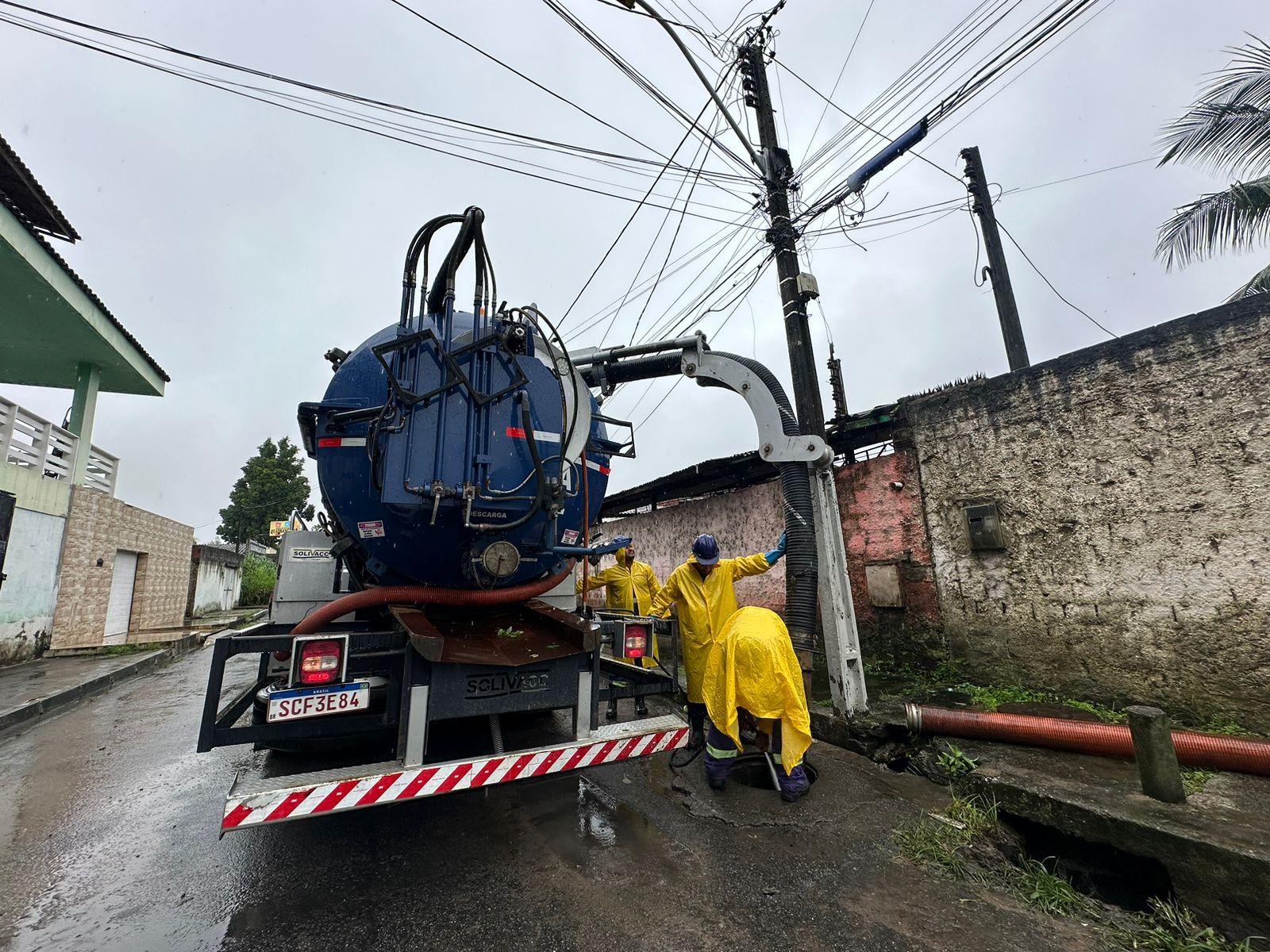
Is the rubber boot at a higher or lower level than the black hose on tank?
Result: lower

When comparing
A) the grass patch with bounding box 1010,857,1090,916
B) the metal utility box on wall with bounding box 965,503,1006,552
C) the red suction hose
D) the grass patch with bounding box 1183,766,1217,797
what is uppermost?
the metal utility box on wall with bounding box 965,503,1006,552

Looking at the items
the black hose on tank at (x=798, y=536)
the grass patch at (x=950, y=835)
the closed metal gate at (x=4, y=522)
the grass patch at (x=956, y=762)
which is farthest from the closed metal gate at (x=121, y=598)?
the grass patch at (x=956, y=762)

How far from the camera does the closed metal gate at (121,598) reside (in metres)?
11.1

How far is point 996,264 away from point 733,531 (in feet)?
20.0

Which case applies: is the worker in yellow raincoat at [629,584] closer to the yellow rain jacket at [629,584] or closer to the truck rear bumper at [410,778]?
the yellow rain jacket at [629,584]

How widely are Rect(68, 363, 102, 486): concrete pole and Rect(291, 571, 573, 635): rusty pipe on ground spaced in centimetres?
1105

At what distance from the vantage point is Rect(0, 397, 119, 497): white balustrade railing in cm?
837

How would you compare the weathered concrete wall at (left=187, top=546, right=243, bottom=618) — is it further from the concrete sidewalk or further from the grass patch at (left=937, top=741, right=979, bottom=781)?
the grass patch at (left=937, top=741, right=979, bottom=781)

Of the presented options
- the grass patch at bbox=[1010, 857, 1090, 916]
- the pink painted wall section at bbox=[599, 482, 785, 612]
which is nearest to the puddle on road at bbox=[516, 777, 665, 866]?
the grass patch at bbox=[1010, 857, 1090, 916]

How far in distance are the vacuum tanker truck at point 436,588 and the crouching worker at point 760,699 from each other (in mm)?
410

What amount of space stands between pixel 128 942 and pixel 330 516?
2143mm

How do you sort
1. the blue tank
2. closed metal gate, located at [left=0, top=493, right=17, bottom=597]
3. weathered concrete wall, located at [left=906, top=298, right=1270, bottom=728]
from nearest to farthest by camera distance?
the blue tank → weathered concrete wall, located at [left=906, top=298, right=1270, bottom=728] → closed metal gate, located at [left=0, top=493, right=17, bottom=597]

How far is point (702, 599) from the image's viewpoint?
4488mm

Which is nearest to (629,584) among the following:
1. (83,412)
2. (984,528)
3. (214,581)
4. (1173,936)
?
(984,528)
